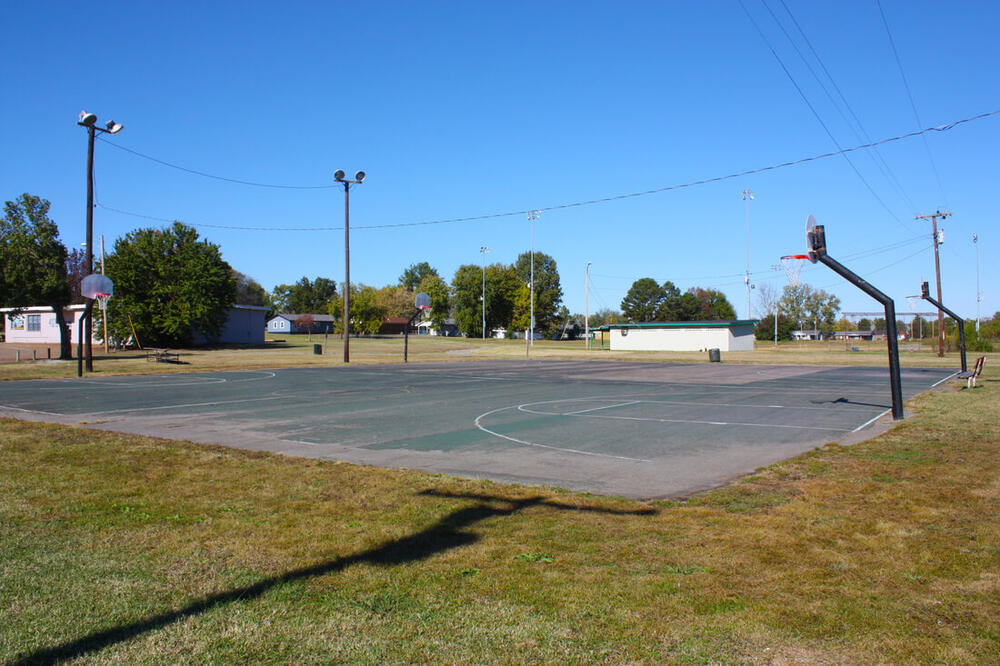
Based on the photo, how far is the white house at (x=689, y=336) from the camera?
2564 inches

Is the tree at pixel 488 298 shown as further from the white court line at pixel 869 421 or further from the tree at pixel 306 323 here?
the white court line at pixel 869 421

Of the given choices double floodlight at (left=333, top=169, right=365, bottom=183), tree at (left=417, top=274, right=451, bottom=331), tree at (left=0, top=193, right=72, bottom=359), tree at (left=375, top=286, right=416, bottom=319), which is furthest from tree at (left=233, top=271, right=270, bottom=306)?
double floodlight at (left=333, top=169, right=365, bottom=183)

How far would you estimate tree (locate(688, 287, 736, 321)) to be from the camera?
492 feet

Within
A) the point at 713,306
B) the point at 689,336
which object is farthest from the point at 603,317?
the point at 689,336

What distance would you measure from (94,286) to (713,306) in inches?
5649

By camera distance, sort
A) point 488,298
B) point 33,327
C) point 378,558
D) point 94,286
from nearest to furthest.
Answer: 1. point 378,558
2. point 94,286
3. point 33,327
4. point 488,298

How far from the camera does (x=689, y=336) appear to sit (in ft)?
219

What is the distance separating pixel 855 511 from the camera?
641cm

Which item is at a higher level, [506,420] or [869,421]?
[506,420]

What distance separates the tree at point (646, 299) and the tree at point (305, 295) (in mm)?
71616

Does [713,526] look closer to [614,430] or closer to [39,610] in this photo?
[39,610]

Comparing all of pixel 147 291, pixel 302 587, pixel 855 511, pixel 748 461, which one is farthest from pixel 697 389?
pixel 147 291

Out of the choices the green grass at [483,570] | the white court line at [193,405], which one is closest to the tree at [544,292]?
the white court line at [193,405]

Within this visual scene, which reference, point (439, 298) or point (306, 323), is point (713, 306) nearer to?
point (439, 298)
